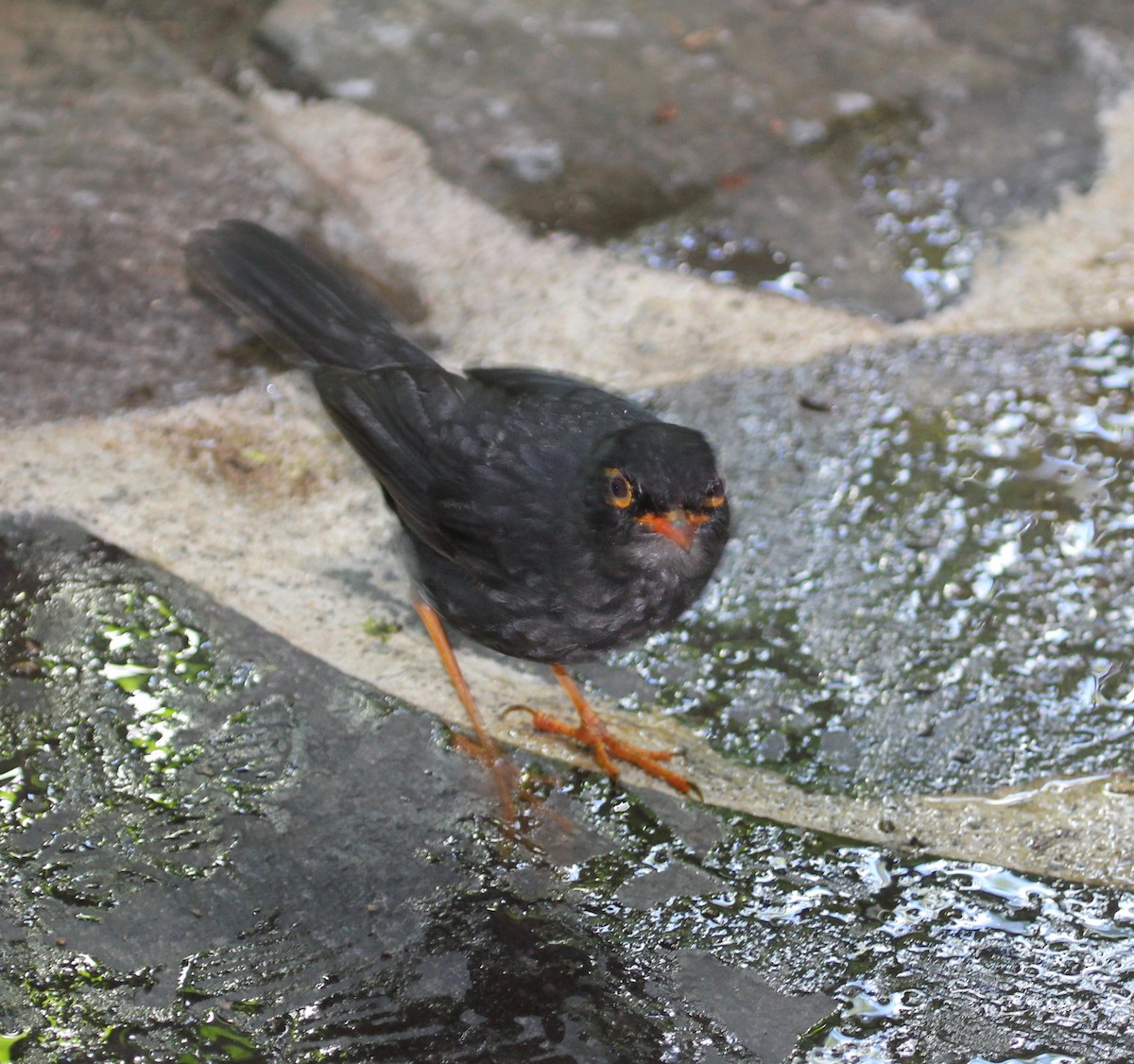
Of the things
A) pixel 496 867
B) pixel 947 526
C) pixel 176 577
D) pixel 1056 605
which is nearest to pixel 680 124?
pixel 947 526

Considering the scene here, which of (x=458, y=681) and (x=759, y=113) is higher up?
(x=759, y=113)

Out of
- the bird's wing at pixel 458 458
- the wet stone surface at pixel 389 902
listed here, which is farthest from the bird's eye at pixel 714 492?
the wet stone surface at pixel 389 902

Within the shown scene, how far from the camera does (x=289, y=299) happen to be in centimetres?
350

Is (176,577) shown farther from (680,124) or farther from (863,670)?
(680,124)

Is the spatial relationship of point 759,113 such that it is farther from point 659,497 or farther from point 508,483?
point 659,497

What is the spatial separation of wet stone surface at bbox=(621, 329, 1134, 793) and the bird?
28 cm

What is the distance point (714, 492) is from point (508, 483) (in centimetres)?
54

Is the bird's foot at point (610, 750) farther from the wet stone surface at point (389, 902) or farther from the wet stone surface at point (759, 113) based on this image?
the wet stone surface at point (759, 113)

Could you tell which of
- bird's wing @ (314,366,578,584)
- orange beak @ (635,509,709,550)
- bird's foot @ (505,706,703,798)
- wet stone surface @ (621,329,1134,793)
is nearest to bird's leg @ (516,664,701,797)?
bird's foot @ (505,706,703,798)

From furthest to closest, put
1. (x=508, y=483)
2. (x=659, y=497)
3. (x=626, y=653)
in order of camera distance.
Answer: (x=626, y=653), (x=508, y=483), (x=659, y=497)

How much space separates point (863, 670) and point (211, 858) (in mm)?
1555

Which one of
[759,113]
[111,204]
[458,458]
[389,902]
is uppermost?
[759,113]

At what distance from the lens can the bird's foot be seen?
9.80ft

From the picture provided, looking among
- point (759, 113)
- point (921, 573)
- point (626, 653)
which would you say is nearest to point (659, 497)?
point (626, 653)
